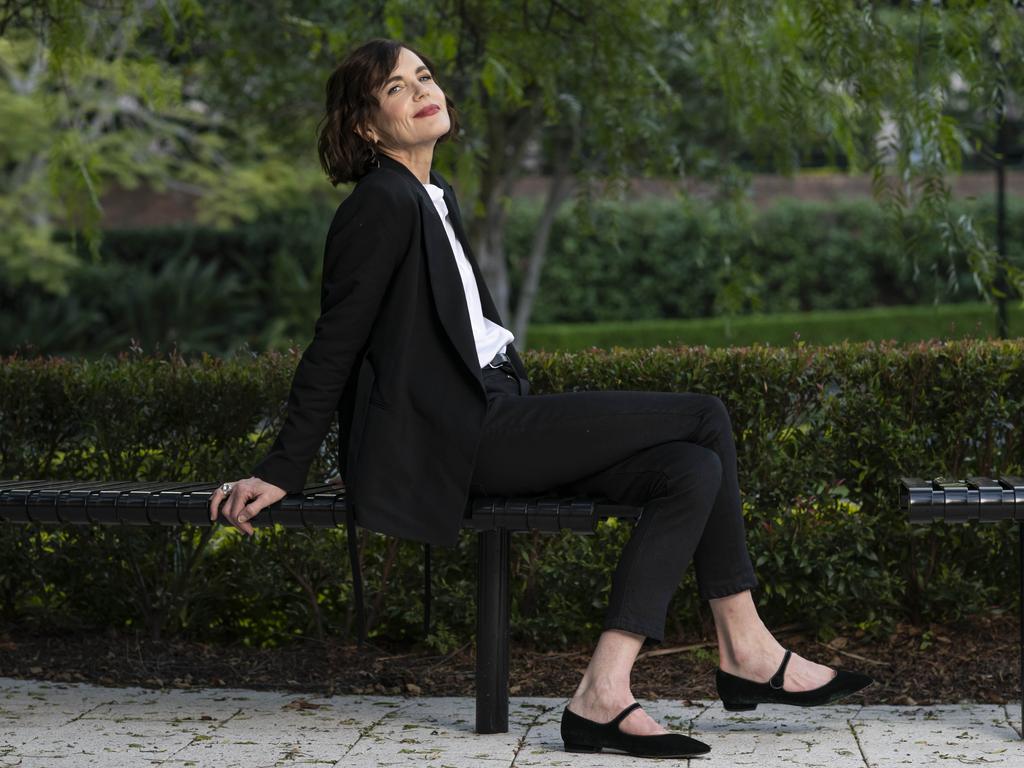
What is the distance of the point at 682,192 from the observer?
7527 mm

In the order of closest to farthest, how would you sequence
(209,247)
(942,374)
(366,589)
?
(942,374), (366,589), (209,247)

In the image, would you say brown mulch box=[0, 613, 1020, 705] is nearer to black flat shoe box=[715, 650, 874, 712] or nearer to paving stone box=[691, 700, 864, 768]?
paving stone box=[691, 700, 864, 768]

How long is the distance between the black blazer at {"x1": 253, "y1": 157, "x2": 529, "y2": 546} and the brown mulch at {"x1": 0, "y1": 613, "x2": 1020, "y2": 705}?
107cm

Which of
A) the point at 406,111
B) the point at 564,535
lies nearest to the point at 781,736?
the point at 564,535

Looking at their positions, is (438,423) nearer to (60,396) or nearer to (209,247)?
(60,396)

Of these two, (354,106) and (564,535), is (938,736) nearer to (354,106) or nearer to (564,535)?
(564,535)

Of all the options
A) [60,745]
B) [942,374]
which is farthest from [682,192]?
[60,745]

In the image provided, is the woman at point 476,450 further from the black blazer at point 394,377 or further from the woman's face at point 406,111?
the woman's face at point 406,111

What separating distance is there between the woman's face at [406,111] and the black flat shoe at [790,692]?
1.58 meters

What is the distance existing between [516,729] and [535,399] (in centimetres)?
88

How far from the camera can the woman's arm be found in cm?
344

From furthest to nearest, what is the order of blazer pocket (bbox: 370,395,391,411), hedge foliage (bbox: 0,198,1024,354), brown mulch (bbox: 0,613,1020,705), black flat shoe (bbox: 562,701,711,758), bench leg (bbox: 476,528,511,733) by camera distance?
1. hedge foliage (bbox: 0,198,1024,354)
2. brown mulch (bbox: 0,613,1020,705)
3. bench leg (bbox: 476,528,511,733)
4. blazer pocket (bbox: 370,395,391,411)
5. black flat shoe (bbox: 562,701,711,758)

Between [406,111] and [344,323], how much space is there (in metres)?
0.60

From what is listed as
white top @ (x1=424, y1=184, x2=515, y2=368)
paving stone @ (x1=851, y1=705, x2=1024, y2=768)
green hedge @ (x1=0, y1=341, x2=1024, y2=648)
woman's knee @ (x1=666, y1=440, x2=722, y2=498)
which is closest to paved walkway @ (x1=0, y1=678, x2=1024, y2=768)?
paving stone @ (x1=851, y1=705, x2=1024, y2=768)
